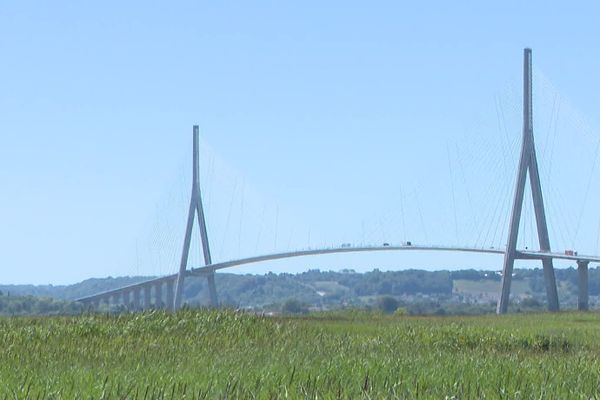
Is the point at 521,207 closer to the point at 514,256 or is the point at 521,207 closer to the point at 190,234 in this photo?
Result: the point at 514,256

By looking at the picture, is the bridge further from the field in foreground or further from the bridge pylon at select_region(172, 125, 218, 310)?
the field in foreground

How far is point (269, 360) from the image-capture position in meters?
14.8

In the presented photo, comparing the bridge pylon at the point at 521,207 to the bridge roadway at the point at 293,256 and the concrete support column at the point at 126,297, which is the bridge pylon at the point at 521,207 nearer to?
the bridge roadway at the point at 293,256

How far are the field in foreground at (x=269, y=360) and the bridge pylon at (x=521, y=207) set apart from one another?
2709 centimetres

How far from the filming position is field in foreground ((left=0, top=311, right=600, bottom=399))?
10914 mm

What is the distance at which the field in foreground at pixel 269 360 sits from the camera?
10.9 metres

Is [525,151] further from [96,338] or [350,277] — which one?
[350,277]

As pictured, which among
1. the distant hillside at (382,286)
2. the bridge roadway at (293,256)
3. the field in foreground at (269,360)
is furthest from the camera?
the distant hillside at (382,286)

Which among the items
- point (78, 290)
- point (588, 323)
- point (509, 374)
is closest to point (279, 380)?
point (509, 374)

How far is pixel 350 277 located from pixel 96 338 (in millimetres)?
118467

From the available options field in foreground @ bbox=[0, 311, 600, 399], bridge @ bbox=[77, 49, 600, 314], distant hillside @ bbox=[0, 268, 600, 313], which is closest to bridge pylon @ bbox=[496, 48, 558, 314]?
bridge @ bbox=[77, 49, 600, 314]

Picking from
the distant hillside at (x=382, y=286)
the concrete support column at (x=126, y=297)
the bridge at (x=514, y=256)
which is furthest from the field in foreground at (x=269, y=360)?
the distant hillside at (x=382, y=286)

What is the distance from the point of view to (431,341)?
22.4m

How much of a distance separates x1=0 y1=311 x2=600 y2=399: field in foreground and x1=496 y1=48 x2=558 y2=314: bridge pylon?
27091 mm
